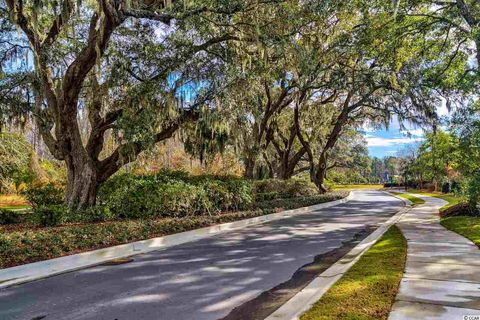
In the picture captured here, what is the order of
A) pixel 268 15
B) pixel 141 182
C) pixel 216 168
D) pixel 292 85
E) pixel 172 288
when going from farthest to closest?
pixel 216 168 < pixel 292 85 < pixel 141 182 < pixel 268 15 < pixel 172 288

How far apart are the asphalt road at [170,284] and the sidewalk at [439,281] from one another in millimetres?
1883

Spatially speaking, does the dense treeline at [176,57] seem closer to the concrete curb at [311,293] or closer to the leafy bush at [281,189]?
the leafy bush at [281,189]

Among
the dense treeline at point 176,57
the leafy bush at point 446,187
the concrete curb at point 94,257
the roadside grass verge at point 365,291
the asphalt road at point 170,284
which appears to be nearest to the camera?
the roadside grass verge at point 365,291

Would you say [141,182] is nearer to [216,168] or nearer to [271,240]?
[271,240]

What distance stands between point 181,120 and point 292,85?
22.3 ft

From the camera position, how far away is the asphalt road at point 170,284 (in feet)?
14.8

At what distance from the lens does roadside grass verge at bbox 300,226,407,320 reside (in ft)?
12.8

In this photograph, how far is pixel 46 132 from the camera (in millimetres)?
14047

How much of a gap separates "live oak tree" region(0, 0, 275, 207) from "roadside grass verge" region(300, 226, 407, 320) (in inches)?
298

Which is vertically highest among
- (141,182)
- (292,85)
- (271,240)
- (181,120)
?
(292,85)

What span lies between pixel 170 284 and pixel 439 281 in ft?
12.6

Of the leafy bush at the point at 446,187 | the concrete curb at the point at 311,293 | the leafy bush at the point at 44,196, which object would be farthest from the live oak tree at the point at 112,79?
the leafy bush at the point at 446,187

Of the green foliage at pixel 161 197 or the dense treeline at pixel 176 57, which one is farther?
the green foliage at pixel 161 197

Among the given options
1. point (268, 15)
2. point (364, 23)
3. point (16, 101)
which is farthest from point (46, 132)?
point (364, 23)
